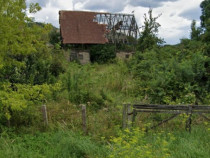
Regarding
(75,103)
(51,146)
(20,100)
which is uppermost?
(20,100)

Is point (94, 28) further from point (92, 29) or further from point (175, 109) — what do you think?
point (175, 109)

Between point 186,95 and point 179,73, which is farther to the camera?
point 179,73

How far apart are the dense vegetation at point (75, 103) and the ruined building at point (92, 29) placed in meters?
13.8

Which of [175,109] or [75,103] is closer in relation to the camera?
[175,109]

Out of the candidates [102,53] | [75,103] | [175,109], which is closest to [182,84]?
[175,109]

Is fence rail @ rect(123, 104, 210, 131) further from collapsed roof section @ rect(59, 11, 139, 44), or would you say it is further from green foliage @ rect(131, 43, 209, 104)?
collapsed roof section @ rect(59, 11, 139, 44)

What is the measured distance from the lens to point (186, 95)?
30.6 ft

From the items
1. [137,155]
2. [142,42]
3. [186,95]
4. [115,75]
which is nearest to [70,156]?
[137,155]

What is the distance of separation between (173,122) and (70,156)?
12.0 feet

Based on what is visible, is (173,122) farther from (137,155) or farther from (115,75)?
(115,75)

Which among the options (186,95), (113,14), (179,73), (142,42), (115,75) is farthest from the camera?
(113,14)

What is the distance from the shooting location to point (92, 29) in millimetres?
27812

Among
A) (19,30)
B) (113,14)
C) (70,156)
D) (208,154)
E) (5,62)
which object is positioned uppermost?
(113,14)

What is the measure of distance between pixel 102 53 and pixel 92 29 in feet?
13.5
